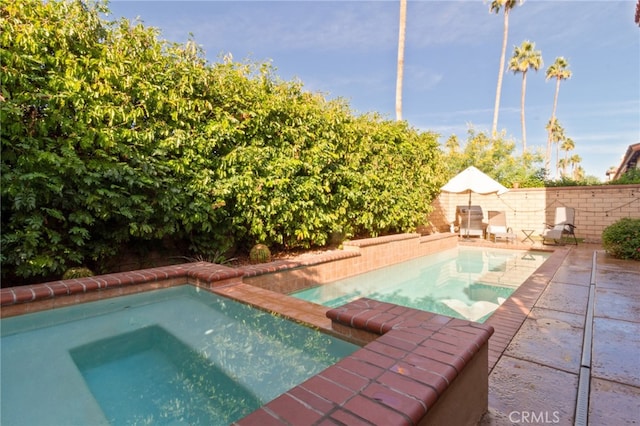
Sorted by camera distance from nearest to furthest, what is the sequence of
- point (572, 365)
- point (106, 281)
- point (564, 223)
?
point (572, 365) < point (106, 281) < point (564, 223)

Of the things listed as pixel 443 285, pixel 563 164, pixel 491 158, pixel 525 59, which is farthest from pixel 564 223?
pixel 563 164

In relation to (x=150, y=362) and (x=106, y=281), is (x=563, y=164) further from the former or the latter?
(x=150, y=362)

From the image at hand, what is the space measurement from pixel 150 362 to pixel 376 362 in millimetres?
1837

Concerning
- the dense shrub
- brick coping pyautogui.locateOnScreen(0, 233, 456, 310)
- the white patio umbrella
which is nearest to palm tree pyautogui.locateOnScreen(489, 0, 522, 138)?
the white patio umbrella

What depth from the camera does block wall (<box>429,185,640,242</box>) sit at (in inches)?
402

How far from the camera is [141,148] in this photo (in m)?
4.67

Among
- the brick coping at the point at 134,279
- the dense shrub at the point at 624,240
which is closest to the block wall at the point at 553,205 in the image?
the dense shrub at the point at 624,240

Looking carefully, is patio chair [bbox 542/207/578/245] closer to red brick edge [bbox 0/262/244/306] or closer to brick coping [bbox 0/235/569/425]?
brick coping [bbox 0/235/569/425]

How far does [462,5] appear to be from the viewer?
14414mm

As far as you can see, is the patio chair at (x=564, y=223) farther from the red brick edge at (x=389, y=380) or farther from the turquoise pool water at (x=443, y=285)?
the red brick edge at (x=389, y=380)

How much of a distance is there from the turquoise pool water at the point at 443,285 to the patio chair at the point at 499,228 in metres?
1.98

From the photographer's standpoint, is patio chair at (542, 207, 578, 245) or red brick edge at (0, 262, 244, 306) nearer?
red brick edge at (0, 262, 244, 306)

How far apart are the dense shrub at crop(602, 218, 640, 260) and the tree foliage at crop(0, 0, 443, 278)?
6.07 meters

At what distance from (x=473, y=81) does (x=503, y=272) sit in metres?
23.6
